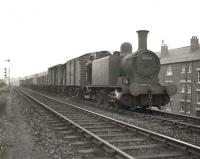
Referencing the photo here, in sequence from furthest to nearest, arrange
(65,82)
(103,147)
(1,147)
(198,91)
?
(198,91) < (65,82) < (103,147) < (1,147)

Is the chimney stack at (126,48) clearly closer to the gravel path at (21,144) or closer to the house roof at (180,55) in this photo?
the gravel path at (21,144)

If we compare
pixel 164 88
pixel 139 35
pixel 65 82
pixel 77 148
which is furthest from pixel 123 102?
pixel 65 82

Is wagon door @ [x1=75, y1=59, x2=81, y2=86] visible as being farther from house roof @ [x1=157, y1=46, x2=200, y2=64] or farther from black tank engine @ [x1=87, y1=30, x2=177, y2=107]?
house roof @ [x1=157, y1=46, x2=200, y2=64]

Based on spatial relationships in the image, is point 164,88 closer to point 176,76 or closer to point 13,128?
point 13,128

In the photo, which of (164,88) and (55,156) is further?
(164,88)

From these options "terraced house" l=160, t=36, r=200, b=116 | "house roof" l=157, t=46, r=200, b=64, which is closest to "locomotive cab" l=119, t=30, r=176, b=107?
"terraced house" l=160, t=36, r=200, b=116

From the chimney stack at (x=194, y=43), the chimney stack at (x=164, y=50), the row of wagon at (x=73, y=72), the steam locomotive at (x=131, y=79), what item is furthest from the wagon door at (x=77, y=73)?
the chimney stack at (x=164, y=50)

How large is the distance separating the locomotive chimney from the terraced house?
23.5 m

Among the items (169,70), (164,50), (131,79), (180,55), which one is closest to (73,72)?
(131,79)

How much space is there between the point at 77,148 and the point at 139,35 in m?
8.96

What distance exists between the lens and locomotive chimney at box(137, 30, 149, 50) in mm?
14678

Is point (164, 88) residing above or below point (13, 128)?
above

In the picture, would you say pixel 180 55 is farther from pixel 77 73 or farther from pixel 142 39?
pixel 142 39

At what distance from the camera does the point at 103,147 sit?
6.74 metres
